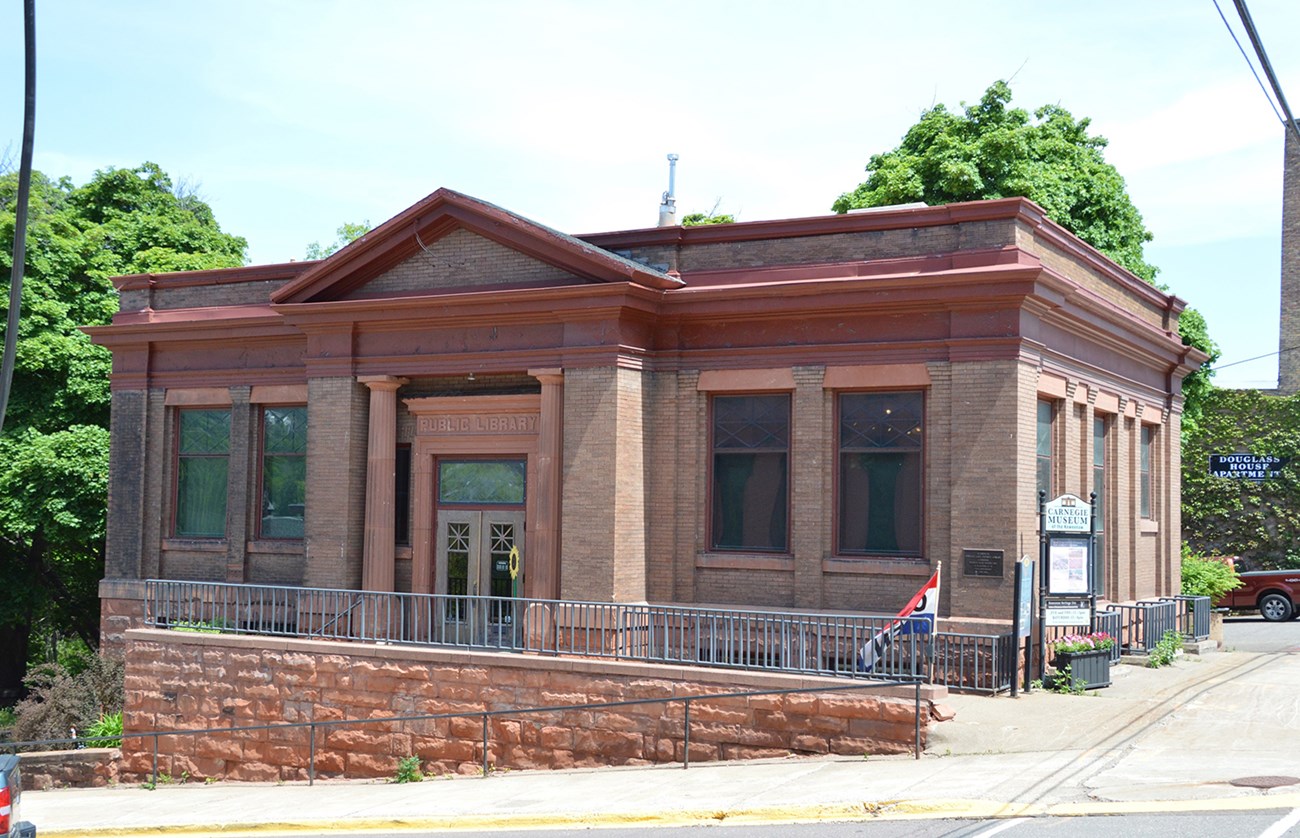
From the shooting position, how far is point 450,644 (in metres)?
20.3

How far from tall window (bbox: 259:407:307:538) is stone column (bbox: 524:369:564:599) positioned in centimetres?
599

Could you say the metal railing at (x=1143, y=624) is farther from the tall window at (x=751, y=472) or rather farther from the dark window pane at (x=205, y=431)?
the dark window pane at (x=205, y=431)

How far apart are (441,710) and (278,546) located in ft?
23.1

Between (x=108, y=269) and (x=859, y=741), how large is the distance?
26774 millimetres

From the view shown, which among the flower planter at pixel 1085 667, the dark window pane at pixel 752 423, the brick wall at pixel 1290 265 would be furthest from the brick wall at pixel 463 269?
the brick wall at pixel 1290 265

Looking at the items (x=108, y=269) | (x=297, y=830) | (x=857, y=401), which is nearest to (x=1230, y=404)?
(x=857, y=401)

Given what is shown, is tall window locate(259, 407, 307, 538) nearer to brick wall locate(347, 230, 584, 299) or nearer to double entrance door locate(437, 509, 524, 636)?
brick wall locate(347, 230, 584, 299)

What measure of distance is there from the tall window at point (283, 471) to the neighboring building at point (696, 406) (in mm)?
67

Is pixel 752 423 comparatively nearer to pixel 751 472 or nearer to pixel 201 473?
pixel 751 472

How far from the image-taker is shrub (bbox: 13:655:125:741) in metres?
24.3

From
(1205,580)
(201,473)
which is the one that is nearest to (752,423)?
(201,473)

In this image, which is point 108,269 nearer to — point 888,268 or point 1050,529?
point 888,268

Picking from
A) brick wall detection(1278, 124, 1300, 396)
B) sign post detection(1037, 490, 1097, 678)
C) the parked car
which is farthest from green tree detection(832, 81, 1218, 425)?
the parked car

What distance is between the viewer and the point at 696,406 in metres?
21.9
